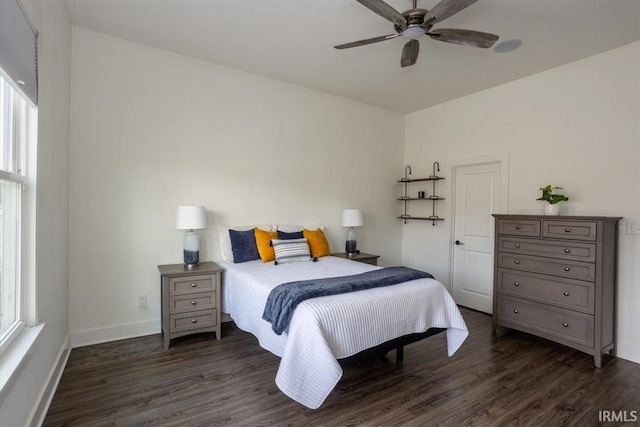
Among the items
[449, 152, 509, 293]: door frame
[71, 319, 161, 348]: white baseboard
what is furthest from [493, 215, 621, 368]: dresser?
[71, 319, 161, 348]: white baseboard

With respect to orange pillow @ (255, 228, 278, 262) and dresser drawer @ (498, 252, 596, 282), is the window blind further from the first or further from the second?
dresser drawer @ (498, 252, 596, 282)

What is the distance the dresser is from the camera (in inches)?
109

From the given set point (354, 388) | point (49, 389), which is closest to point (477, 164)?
point (354, 388)

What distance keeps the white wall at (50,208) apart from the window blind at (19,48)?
5.7 inches

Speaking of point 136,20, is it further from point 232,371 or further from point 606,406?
point 606,406

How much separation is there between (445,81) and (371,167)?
1.53m

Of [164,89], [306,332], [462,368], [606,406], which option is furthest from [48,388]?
[606,406]

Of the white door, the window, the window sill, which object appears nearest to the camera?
the window sill

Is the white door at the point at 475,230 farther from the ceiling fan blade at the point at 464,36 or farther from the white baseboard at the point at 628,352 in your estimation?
the ceiling fan blade at the point at 464,36

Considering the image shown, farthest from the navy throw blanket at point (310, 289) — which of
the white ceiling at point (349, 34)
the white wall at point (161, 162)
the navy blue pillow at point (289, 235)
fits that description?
the white ceiling at point (349, 34)

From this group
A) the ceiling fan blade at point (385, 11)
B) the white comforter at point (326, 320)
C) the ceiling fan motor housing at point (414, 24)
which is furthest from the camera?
the ceiling fan motor housing at point (414, 24)

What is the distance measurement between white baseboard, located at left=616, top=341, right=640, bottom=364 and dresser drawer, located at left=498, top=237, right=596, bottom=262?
905 millimetres

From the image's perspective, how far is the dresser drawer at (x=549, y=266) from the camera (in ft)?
9.31

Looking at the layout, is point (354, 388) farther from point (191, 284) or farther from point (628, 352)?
point (628, 352)
